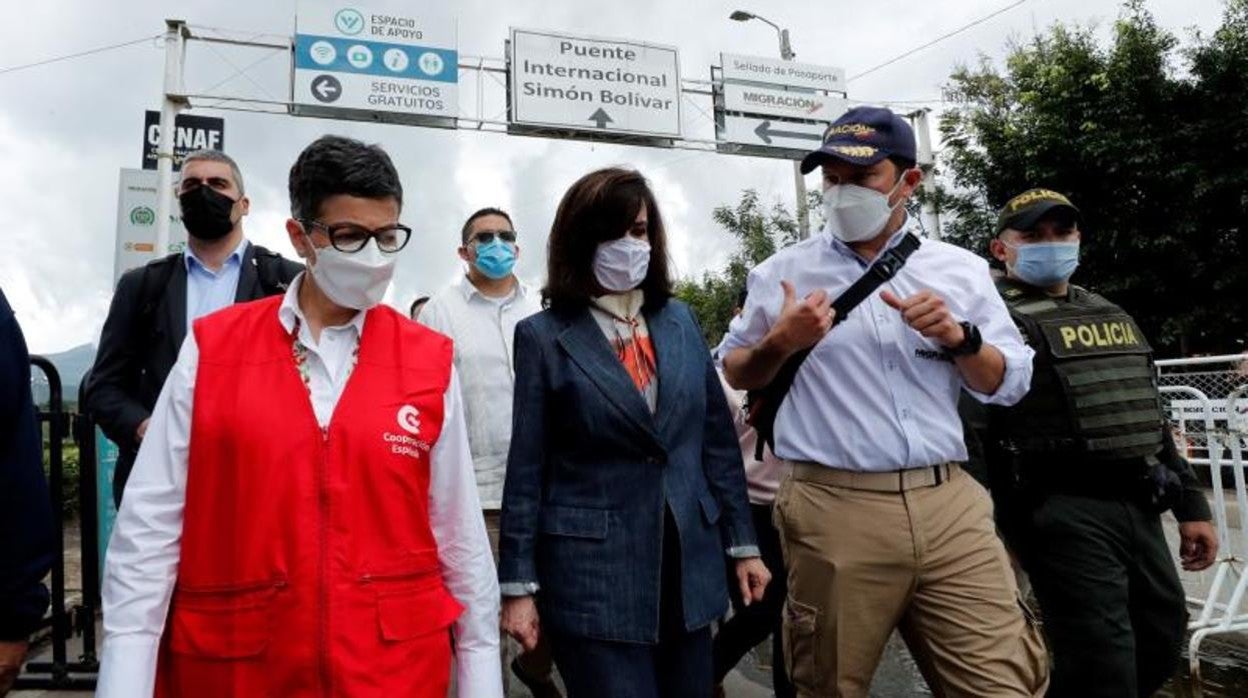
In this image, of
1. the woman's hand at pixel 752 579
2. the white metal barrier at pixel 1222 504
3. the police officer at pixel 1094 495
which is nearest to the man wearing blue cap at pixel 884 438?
the woman's hand at pixel 752 579

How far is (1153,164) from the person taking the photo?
35.5 ft

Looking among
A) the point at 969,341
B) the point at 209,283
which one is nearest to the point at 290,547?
the point at 969,341

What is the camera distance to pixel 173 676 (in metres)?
1.48

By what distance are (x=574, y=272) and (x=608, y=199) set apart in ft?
0.70

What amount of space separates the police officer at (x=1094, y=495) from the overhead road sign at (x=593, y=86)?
10536 millimetres

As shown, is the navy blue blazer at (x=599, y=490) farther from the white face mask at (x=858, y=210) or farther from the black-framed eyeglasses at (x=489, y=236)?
the black-framed eyeglasses at (x=489, y=236)

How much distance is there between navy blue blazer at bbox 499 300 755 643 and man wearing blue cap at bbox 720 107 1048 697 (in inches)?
11.0

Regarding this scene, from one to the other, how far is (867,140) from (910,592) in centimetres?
119

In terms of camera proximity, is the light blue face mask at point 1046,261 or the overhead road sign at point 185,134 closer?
the light blue face mask at point 1046,261

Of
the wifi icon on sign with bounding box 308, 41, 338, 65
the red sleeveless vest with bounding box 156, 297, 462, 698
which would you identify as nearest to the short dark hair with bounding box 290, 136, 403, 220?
the red sleeveless vest with bounding box 156, 297, 462, 698

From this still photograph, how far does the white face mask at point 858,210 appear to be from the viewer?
7.62 feet

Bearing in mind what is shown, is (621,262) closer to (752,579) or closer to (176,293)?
(752,579)

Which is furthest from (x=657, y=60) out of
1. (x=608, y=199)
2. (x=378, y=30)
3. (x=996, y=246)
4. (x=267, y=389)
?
(x=267, y=389)

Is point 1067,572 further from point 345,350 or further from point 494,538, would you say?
point 345,350
